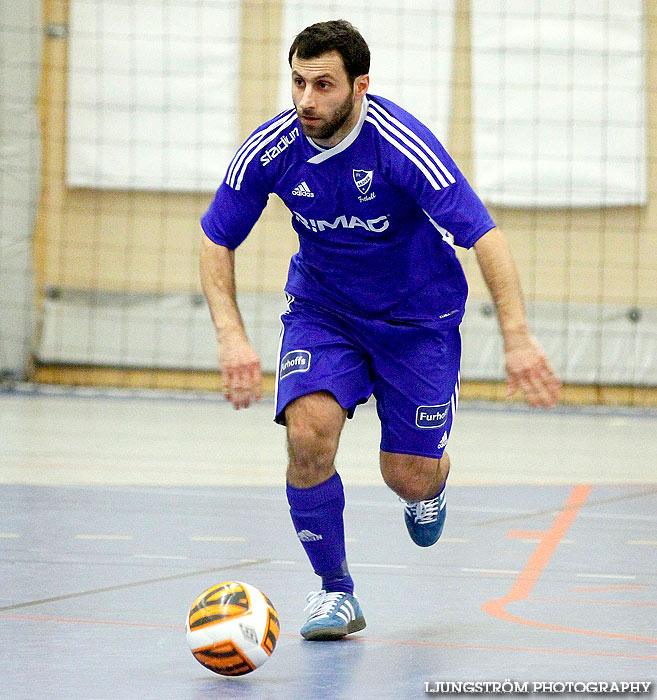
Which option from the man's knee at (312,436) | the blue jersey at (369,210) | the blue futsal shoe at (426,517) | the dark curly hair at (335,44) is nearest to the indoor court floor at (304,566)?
the blue futsal shoe at (426,517)

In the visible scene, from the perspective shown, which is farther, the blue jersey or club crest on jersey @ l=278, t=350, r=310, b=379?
club crest on jersey @ l=278, t=350, r=310, b=379

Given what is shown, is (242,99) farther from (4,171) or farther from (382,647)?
(382,647)

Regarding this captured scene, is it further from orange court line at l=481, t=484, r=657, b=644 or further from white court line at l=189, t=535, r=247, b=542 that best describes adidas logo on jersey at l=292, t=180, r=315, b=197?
white court line at l=189, t=535, r=247, b=542

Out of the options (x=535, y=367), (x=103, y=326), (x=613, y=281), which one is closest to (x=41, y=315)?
(x=103, y=326)

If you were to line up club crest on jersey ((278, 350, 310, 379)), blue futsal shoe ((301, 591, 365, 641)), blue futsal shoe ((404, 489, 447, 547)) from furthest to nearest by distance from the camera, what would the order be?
1. blue futsal shoe ((404, 489, 447, 547))
2. club crest on jersey ((278, 350, 310, 379))
3. blue futsal shoe ((301, 591, 365, 641))

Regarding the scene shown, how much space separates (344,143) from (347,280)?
47cm

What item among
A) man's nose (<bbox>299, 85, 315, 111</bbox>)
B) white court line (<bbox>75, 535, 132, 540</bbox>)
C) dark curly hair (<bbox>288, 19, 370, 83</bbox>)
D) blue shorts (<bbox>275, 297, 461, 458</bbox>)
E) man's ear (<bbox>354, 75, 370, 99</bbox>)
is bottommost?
white court line (<bbox>75, 535, 132, 540</bbox>)

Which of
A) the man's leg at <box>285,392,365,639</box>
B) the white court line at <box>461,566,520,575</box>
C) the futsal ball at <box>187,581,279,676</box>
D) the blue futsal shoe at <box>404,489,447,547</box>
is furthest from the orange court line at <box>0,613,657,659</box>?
the white court line at <box>461,566,520,575</box>

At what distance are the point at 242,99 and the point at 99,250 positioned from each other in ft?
7.26

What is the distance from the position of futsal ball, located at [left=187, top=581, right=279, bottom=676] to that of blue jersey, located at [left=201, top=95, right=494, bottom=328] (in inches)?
47.7

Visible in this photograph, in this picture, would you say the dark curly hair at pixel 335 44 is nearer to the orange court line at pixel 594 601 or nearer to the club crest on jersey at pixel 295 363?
the club crest on jersey at pixel 295 363

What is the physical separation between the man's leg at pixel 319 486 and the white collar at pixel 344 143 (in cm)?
74

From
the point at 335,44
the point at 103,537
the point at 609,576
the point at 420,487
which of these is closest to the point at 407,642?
the point at 420,487

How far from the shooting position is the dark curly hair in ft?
13.4
